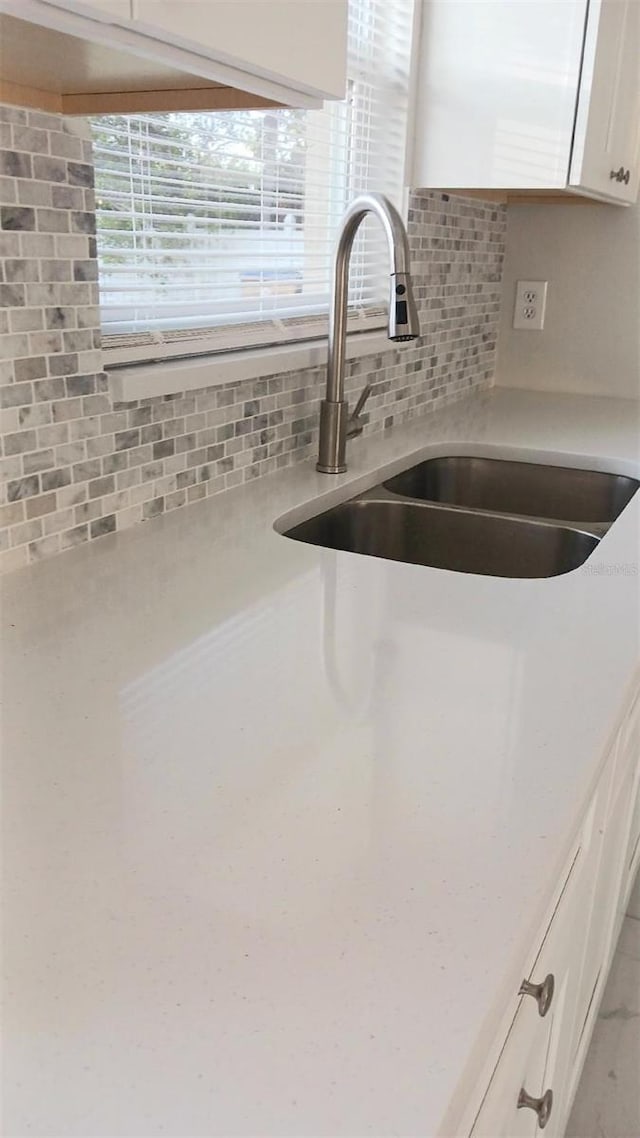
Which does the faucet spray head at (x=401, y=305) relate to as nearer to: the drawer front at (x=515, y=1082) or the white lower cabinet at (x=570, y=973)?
the white lower cabinet at (x=570, y=973)

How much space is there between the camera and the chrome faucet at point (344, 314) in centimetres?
133

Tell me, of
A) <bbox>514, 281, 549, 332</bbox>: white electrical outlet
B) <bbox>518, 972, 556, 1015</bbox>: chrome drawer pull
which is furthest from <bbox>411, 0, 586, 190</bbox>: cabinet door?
<bbox>518, 972, 556, 1015</bbox>: chrome drawer pull

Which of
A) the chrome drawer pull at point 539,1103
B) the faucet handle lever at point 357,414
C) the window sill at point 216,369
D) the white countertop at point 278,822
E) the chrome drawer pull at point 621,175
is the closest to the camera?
the white countertop at point 278,822

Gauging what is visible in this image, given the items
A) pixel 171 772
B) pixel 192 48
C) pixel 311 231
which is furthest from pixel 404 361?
pixel 171 772

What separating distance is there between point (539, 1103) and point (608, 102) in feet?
6.44

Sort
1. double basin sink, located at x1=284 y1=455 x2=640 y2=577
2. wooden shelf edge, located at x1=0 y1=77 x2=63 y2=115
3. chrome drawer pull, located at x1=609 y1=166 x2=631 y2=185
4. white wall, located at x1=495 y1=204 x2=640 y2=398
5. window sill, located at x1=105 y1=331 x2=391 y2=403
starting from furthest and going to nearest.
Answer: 1. white wall, located at x1=495 y1=204 x2=640 y2=398
2. chrome drawer pull, located at x1=609 y1=166 x2=631 y2=185
3. double basin sink, located at x1=284 y1=455 x2=640 y2=577
4. window sill, located at x1=105 y1=331 x2=391 y2=403
5. wooden shelf edge, located at x1=0 y1=77 x2=63 y2=115

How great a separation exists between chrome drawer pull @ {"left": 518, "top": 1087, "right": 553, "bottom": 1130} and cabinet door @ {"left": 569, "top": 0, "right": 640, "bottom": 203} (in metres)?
1.72

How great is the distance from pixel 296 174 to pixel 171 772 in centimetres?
136

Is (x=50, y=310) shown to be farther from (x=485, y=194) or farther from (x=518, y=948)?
(x=485, y=194)

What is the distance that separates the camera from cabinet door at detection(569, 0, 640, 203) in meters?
1.89

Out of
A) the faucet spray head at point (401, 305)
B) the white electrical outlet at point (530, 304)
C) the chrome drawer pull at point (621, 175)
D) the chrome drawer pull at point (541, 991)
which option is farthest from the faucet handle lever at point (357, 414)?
the white electrical outlet at point (530, 304)

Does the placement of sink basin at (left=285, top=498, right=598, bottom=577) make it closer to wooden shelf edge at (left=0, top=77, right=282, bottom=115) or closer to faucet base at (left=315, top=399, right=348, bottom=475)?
faucet base at (left=315, top=399, right=348, bottom=475)

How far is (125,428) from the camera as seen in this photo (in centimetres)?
127

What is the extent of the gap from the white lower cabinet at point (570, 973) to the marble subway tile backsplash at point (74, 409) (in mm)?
705
